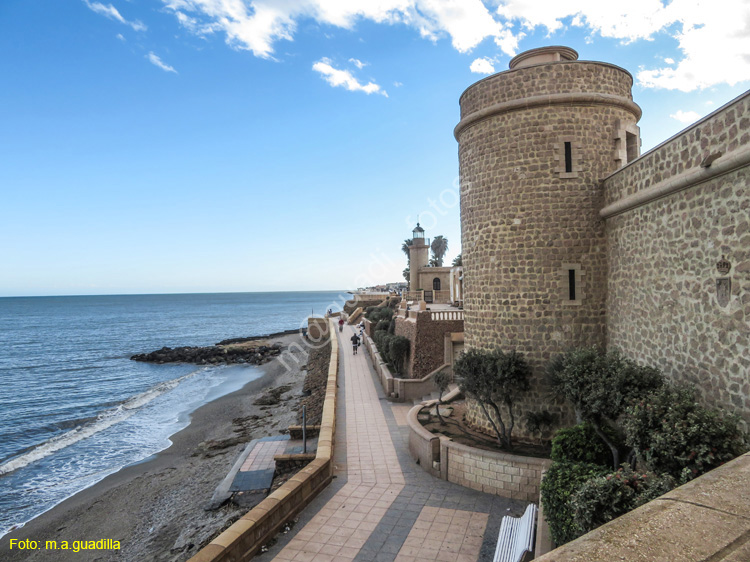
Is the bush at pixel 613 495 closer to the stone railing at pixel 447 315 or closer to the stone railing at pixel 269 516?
the stone railing at pixel 269 516

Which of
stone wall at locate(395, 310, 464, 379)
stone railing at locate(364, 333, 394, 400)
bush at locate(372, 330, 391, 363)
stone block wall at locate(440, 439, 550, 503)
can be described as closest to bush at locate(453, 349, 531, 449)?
stone block wall at locate(440, 439, 550, 503)

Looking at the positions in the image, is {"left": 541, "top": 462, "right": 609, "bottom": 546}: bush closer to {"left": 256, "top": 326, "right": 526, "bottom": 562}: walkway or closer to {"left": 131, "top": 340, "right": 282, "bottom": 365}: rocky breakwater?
{"left": 256, "top": 326, "right": 526, "bottom": 562}: walkway

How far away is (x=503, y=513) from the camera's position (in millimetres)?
7840

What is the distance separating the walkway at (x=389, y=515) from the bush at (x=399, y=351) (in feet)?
27.5

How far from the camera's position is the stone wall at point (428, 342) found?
1877cm

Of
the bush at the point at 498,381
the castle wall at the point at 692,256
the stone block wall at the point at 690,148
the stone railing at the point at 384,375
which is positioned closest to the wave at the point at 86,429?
the stone railing at the point at 384,375

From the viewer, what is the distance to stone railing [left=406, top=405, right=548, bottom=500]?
27.3ft

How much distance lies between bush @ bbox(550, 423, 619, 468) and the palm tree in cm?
6181

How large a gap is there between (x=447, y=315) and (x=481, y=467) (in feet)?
34.5

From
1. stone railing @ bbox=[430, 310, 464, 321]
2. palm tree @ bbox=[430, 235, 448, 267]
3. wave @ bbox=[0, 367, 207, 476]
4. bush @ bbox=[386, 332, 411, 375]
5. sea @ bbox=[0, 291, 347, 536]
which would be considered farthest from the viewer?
palm tree @ bbox=[430, 235, 448, 267]

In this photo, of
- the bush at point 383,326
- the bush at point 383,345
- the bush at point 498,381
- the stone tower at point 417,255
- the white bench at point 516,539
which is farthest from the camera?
the stone tower at point 417,255

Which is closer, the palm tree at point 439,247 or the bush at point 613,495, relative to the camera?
the bush at point 613,495

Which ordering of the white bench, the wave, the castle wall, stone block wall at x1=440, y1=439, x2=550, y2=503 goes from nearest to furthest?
the white bench → the castle wall → stone block wall at x1=440, y1=439, x2=550, y2=503 → the wave

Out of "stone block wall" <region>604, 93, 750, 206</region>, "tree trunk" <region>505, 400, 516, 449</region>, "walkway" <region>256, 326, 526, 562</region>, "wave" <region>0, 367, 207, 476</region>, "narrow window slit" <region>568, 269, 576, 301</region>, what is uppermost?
"stone block wall" <region>604, 93, 750, 206</region>
